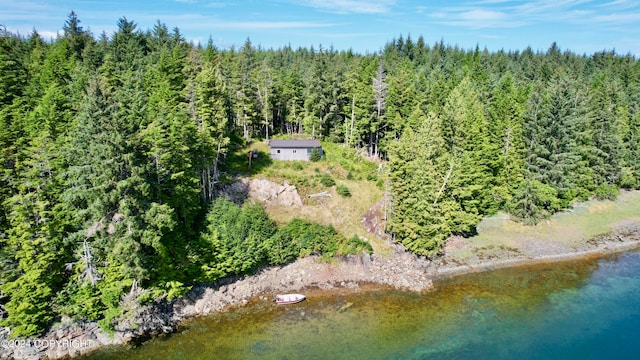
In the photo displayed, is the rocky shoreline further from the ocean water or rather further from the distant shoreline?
the ocean water

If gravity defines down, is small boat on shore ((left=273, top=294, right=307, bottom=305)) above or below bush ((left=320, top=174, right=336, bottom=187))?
below

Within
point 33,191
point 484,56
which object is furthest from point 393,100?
point 484,56

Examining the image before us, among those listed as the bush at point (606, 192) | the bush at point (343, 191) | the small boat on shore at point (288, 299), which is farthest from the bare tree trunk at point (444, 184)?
the bush at point (606, 192)

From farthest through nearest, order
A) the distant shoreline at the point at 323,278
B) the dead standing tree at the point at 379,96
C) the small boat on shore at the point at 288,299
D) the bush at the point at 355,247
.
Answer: the dead standing tree at the point at 379,96 → the bush at the point at 355,247 → the small boat on shore at the point at 288,299 → the distant shoreline at the point at 323,278

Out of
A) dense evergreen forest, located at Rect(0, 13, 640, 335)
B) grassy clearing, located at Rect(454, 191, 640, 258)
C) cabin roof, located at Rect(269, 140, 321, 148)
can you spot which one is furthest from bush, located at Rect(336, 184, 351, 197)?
grassy clearing, located at Rect(454, 191, 640, 258)

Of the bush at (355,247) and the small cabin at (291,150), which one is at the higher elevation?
the small cabin at (291,150)

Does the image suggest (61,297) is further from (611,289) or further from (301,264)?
(611,289)

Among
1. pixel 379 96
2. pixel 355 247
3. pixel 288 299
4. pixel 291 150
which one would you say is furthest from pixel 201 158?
pixel 379 96

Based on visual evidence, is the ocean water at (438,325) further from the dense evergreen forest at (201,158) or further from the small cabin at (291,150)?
the small cabin at (291,150)
